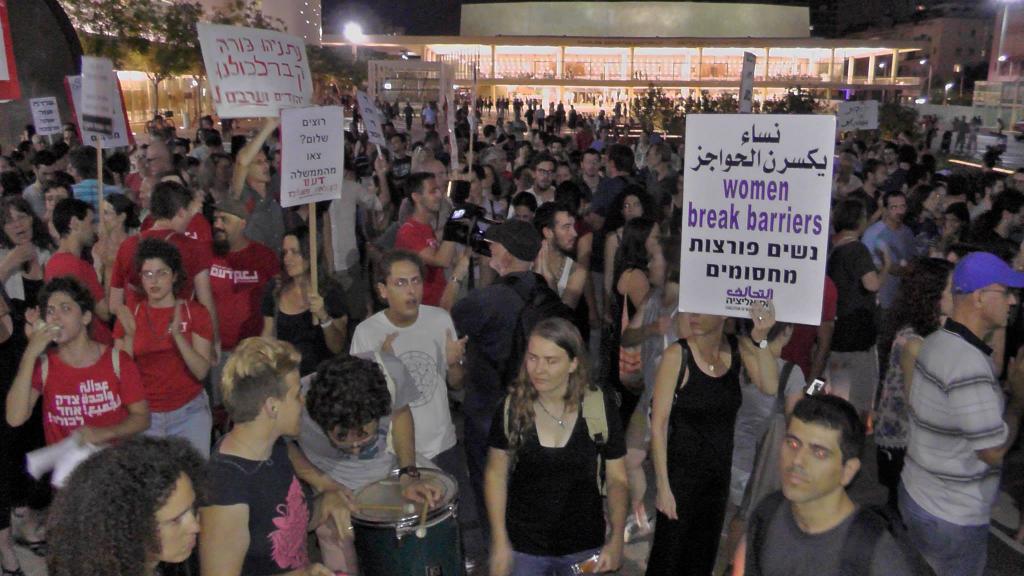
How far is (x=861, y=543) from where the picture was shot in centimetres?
274

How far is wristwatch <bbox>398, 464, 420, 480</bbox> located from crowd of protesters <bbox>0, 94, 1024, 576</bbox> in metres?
0.02

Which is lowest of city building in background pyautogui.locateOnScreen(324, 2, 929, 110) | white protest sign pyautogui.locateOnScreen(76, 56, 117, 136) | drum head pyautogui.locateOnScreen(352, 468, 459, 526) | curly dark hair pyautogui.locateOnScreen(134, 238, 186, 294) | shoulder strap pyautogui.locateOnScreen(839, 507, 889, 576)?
drum head pyautogui.locateOnScreen(352, 468, 459, 526)

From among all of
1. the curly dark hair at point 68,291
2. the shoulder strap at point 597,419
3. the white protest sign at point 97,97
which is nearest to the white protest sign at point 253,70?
the curly dark hair at point 68,291

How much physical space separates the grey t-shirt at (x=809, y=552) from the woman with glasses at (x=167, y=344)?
11.0 feet

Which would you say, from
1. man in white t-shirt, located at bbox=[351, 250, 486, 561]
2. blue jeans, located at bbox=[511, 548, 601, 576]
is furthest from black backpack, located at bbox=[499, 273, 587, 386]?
blue jeans, located at bbox=[511, 548, 601, 576]

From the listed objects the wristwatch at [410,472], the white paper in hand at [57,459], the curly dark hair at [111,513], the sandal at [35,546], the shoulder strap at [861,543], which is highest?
the curly dark hair at [111,513]

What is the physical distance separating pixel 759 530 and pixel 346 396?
1592 mm

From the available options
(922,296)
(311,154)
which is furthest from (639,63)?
(922,296)

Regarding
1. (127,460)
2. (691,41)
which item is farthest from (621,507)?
(691,41)

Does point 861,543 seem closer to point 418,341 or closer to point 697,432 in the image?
point 697,432

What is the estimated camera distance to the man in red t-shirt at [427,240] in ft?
21.9

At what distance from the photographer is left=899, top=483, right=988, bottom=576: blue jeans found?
3738 millimetres

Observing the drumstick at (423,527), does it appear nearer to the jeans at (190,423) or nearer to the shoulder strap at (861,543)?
the shoulder strap at (861,543)

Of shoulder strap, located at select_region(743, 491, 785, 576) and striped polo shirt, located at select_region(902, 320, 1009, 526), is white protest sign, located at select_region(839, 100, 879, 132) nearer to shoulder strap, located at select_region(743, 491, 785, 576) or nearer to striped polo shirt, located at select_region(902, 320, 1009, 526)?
striped polo shirt, located at select_region(902, 320, 1009, 526)
